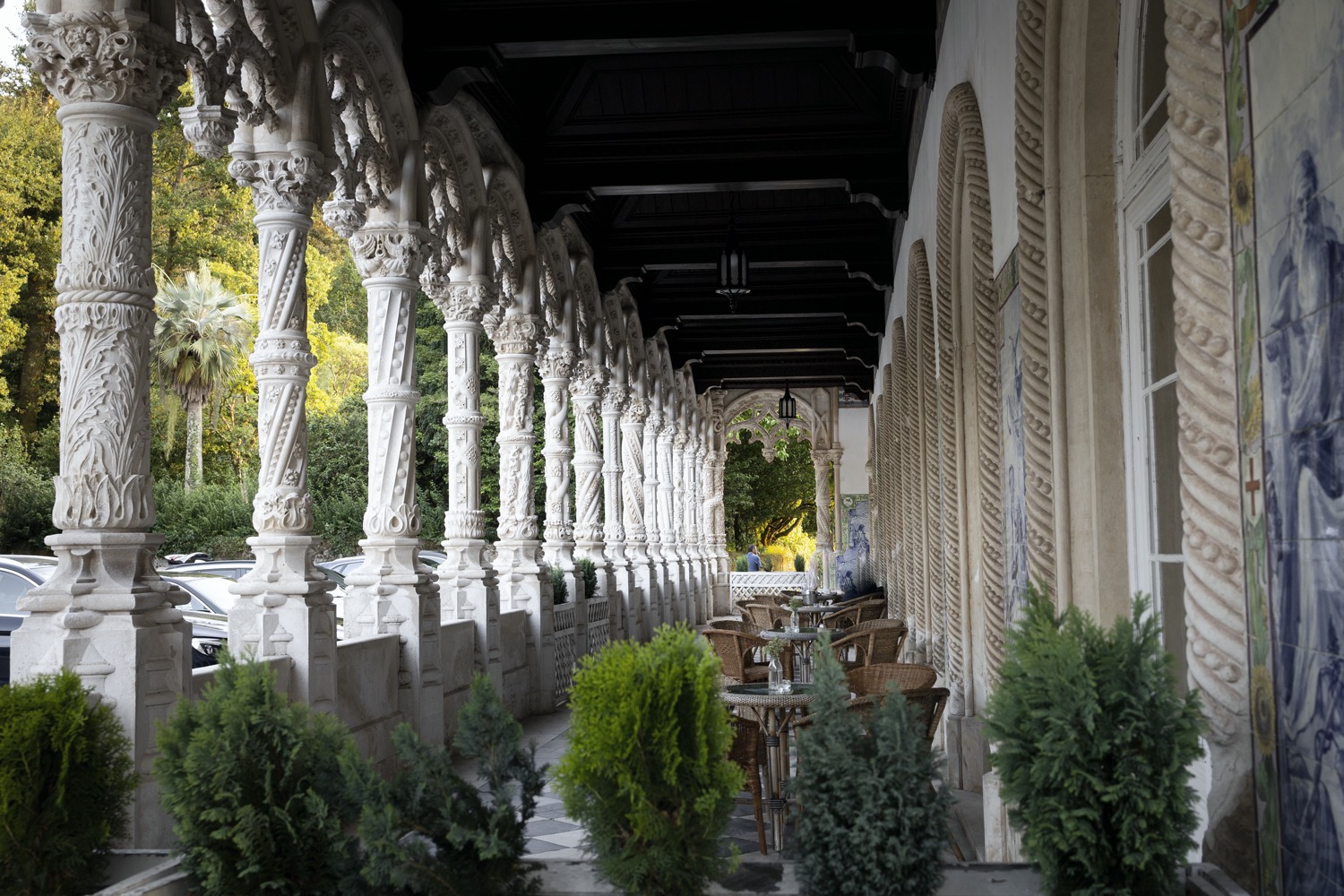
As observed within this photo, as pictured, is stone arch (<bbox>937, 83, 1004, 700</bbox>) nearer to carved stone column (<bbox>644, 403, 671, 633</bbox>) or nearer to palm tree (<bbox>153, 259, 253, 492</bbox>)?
carved stone column (<bbox>644, 403, 671, 633</bbox>)

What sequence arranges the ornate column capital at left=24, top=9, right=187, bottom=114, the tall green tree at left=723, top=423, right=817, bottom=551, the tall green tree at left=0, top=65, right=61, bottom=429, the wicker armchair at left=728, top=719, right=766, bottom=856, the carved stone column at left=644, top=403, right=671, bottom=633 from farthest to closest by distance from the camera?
the tall green tree at left=723, top=423, right=817, bottom=551, the tall green tree at left=0, top=65, right=61, bottom=429, the carved stone column at left=644, top=403, right=671, bottom=633, the wicker armchair at left=728, top=719, right=766, bottom=856, the ornate column capital at left=24, top=9, right=187, bottom=114

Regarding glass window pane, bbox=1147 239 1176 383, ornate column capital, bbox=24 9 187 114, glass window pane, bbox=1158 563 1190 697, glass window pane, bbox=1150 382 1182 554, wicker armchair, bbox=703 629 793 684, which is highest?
ornate column capital, bbox=24 9 187 114

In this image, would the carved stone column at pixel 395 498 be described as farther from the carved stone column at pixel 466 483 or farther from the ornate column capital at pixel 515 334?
the ornate column capital at pixel 515 334

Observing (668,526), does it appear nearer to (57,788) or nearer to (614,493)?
(614,493)

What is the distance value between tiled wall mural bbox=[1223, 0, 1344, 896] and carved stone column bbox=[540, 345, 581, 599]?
1012 cm

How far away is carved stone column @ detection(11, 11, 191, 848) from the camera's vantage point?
169 inches

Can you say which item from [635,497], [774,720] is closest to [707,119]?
[774,720]

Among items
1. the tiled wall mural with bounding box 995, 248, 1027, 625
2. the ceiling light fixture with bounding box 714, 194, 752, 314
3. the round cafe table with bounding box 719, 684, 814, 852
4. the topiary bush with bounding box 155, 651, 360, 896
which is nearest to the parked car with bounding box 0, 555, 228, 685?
the round cafe table with bounding box 719, 684, 814, 852

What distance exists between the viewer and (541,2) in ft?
25.7

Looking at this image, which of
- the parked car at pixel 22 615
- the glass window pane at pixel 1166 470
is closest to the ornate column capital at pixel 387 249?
the parked car at pixel 22 615

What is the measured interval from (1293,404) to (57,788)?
8.52 ft

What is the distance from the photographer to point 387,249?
314 inches

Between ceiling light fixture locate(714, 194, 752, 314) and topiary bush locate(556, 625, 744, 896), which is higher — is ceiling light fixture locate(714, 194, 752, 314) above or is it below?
above

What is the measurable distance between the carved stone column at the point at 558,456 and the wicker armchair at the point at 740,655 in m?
3.40
